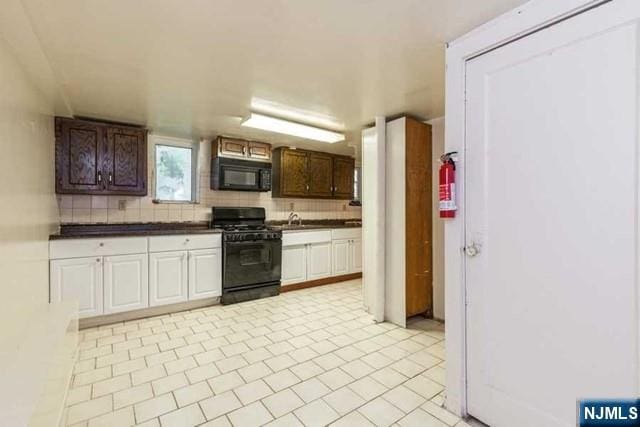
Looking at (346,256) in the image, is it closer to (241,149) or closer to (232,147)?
(241,149)

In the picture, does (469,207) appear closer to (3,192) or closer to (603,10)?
(603,10)

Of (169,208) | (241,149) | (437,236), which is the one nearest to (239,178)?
(241,149)

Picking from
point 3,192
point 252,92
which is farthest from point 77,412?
point 252,92

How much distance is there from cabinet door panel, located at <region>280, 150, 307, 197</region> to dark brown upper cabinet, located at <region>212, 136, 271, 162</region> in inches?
11.8

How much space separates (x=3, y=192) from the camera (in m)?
1.67

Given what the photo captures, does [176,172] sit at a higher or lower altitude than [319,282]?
higher

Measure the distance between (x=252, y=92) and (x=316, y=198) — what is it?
2699 millimetres

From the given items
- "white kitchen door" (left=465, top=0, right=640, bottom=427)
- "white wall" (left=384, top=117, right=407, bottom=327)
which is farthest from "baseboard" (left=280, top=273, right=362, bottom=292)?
"white kitchen door" (left=465, top=0, right=640, bottom=427)

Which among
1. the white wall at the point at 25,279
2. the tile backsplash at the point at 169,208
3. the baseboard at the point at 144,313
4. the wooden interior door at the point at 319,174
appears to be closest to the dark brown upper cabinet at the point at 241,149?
the tile backsplash at the point at 169,208

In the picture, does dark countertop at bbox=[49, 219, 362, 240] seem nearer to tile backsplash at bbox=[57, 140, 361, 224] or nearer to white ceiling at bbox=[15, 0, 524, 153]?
tile backsplash at bbox=[57, 140, 361, 224]

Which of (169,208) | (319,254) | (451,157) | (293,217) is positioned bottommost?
(319,254)

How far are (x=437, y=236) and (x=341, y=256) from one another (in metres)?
1.90

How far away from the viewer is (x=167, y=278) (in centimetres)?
336

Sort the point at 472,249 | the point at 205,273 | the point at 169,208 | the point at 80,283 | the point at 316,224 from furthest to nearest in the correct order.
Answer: the point at 316,224 → the point at 169,208 → the point at 205,273 → the point at 80,283 → the point at 472,249
